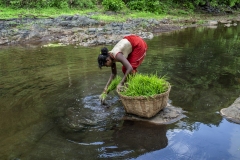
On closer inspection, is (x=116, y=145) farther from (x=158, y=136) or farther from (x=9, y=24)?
(x=9, y=24)

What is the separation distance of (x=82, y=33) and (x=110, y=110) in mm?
8802

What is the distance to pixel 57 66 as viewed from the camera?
301 inches

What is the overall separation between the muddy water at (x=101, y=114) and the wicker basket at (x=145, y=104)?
209mm

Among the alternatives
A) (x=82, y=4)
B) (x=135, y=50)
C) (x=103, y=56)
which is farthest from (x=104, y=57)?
(x=82, y=4)

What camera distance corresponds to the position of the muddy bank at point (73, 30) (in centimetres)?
1194

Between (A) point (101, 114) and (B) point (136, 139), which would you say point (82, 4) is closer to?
(A) point (101, 114)

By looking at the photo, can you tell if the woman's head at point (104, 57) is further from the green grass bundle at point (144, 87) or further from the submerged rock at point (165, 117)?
the submerged rock at point (165, 117)

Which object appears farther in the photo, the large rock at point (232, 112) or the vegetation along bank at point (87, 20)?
the vegetation along bank at point (87, 20)

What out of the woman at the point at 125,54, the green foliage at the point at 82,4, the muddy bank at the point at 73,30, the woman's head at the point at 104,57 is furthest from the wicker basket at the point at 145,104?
the green foliage at the point at 82,4

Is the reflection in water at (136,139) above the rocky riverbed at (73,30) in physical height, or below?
above

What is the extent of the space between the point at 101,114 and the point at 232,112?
6.70ft

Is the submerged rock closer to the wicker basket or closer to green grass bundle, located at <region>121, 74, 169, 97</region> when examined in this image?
the wicker basket

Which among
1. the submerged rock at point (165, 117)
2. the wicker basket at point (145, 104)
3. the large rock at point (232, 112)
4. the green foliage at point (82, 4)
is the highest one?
the green foliage at point (82, 4)

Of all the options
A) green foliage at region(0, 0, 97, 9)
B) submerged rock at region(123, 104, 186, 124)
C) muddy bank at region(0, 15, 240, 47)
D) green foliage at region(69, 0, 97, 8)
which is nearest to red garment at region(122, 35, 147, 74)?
submerged rock at region(123, 104, 186, 124)
